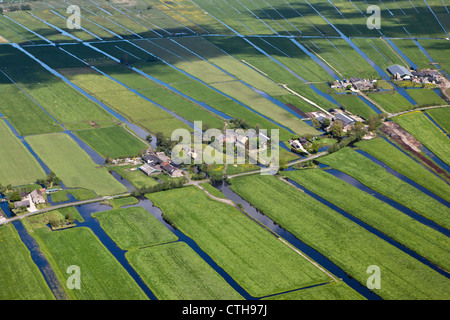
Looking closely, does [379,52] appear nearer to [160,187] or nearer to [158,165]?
[158,165]

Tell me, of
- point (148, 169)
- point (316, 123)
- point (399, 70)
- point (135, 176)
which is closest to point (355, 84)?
point (399, 70)

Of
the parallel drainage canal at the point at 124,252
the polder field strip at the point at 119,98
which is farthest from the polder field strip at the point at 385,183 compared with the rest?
the parallel drainage canal at the point at 124,252

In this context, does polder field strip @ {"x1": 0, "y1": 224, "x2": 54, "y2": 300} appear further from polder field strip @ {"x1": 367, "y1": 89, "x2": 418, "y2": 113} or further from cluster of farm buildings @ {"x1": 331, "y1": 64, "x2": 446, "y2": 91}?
cluster of farm buildings @ {"x1": 331, "y1": 64, "x2": 446, "y2": 91}

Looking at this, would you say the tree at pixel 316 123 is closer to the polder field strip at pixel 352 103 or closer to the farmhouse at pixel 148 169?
the polder field strip at pixel 352 103

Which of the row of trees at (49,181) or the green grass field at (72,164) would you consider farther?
the green grass field at (72,164)

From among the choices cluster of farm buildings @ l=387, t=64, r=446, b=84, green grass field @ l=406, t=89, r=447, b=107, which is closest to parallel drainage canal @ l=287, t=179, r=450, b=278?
green grass field @ l=406, t=89, r=447, b=107
